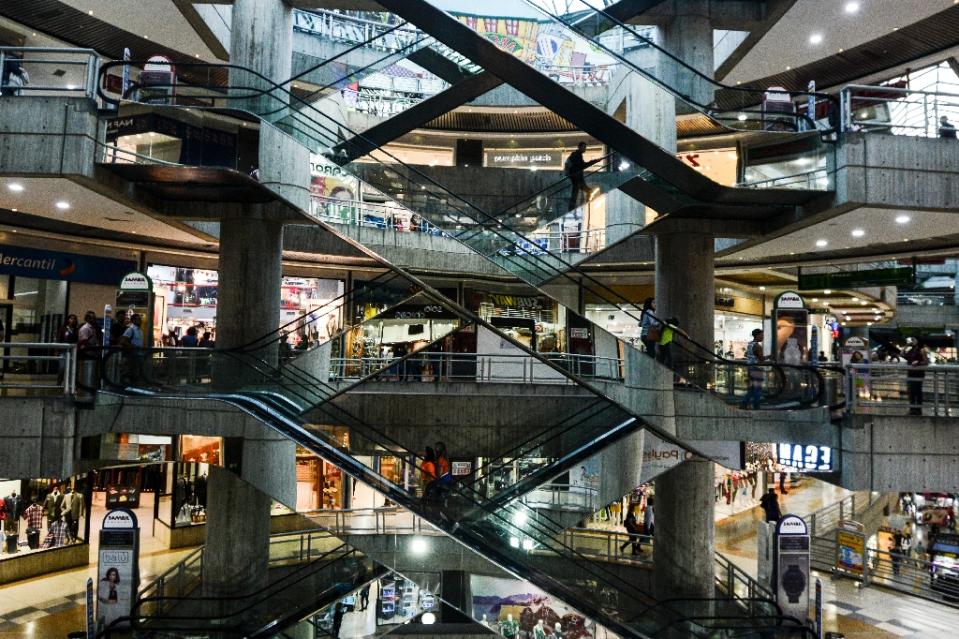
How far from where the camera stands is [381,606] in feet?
38.9

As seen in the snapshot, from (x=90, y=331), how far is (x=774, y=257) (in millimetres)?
16084

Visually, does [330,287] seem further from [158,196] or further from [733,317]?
[733,317]

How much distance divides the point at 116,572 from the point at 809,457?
11.0m

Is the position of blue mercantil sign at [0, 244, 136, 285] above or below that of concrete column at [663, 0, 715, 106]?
below

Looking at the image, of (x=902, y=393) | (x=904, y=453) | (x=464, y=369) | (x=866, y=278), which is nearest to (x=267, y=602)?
(x=464, y=369)

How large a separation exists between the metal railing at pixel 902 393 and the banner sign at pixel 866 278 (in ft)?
21.0

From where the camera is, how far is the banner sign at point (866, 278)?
1647cm

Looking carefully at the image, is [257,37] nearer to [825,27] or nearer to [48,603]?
[48,603]

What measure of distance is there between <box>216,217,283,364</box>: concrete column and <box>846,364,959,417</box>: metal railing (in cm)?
995

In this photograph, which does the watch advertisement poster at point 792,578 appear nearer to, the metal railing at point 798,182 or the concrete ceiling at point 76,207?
the metal railing at point 798,182

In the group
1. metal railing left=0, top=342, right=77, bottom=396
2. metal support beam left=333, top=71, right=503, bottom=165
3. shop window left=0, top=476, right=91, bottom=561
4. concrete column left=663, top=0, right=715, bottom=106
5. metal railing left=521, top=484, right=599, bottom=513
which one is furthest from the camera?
shop window left=0, top=476, right=91, bottom=561

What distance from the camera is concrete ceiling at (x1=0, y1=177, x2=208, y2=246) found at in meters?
11.1

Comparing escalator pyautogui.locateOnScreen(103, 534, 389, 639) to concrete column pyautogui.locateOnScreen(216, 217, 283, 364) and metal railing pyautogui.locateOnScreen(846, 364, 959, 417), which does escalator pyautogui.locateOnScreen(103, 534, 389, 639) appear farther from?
metal railing pyautogui.locateOnScreen(846, 364, 959, 417)

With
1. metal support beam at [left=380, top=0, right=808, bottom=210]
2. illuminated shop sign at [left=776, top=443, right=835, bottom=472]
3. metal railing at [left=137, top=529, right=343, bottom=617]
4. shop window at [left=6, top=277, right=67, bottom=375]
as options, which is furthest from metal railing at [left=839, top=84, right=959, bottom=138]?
shop window at [left=6, top=277, right=67, bottom=375]
